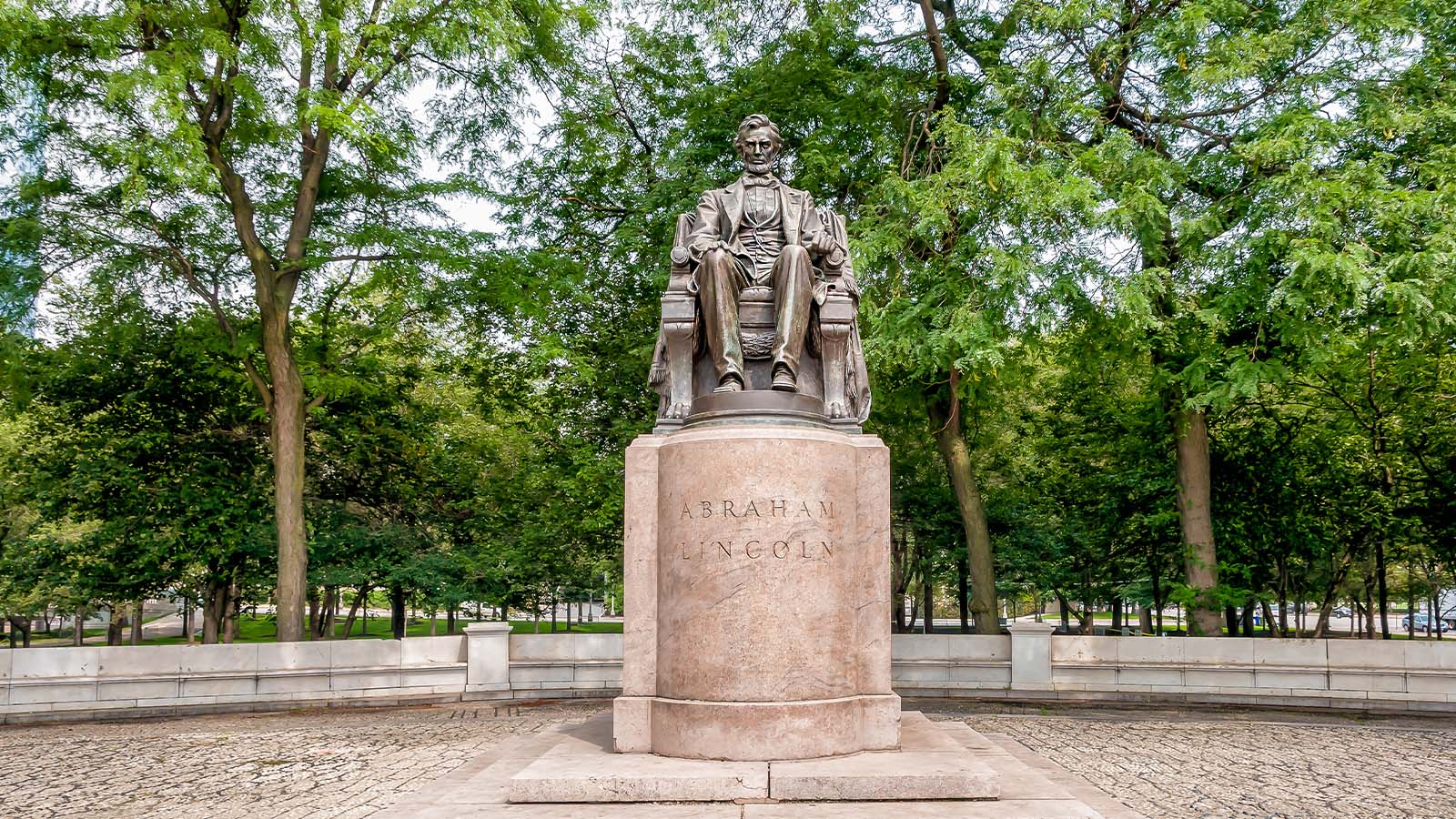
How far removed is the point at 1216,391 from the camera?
52.7 feet

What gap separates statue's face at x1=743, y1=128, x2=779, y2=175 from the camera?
898cm

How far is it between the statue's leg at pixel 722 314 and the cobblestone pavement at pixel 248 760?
3.82 m

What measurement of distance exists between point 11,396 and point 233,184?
543 centimetres

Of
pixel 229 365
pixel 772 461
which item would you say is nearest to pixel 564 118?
pixel 229 365

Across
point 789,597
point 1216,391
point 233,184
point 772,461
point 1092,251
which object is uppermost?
point 233,184

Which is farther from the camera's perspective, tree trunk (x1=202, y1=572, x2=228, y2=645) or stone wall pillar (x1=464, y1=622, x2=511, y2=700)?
tree trunk (x1=202, y1=572, x2=228, y2=645)

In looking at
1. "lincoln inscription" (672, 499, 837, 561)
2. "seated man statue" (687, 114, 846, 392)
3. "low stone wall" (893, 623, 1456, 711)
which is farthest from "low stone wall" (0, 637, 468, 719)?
"lincoln inscription" (672, 499, 837, 561)

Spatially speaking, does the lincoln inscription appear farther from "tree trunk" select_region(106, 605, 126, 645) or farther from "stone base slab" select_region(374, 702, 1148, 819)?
"tree trunk" select_region(106, 605, 126, 645)

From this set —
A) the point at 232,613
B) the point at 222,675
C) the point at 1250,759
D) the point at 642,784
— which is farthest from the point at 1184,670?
the point at 232,613

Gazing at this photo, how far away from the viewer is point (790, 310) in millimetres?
8172

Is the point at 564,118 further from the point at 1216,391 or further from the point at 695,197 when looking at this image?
the point at 1216,391

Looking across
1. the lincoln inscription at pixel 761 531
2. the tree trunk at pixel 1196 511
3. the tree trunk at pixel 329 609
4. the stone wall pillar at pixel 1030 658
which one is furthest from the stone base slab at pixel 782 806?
the tree trunk at pixel 329 609

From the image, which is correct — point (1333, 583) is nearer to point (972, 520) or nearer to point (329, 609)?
point (972, 520)

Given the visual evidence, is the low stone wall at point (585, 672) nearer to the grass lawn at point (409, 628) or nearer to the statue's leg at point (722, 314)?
the statue's leg at point (722, 314)
